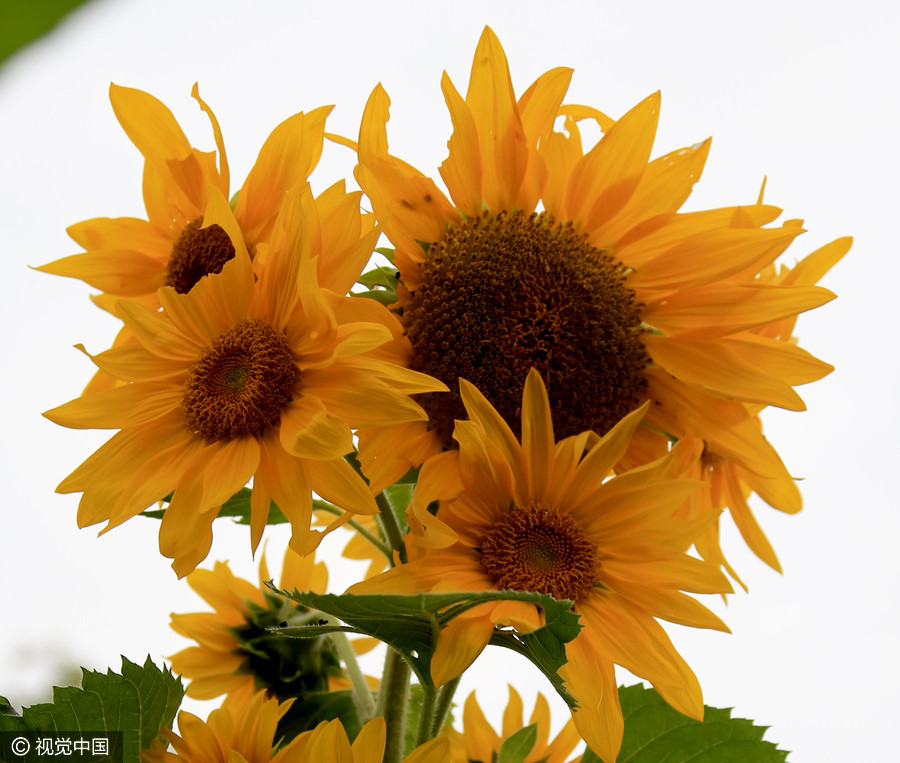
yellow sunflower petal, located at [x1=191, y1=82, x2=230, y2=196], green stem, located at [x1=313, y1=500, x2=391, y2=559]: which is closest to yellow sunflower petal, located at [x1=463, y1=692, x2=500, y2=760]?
green stem, located at [x1=313, y1=500, x2=391, y2=559]

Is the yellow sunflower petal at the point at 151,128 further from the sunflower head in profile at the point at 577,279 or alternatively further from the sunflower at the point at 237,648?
the sunflower at the point at 237,648

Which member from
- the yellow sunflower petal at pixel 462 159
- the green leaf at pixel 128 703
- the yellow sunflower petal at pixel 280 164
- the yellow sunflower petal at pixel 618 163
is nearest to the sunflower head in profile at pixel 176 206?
the yellow sunflower petal at pixel 280 164

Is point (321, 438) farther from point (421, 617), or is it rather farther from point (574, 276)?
point (574, 276)

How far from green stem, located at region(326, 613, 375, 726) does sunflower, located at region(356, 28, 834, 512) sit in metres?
0.30

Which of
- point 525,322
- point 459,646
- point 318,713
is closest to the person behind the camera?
point 459,646

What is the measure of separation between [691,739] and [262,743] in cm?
39

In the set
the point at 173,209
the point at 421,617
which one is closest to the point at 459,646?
the point at 421,617

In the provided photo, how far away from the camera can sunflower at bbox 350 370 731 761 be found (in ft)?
1.78

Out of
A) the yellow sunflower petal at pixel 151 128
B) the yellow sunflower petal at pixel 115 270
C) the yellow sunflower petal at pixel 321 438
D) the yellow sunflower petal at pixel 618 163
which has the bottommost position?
the yellow sunflower petal at pixel 321 438

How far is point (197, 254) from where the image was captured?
0.72 meters

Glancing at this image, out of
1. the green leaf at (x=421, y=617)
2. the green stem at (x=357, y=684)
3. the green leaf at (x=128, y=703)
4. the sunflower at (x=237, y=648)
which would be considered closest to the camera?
the green leaf at (x=421, y=617)

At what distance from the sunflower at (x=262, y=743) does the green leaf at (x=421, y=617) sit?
0.07 metres

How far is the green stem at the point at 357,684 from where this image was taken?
80 centimetres

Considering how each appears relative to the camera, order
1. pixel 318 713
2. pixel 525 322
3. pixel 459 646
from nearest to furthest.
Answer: pixel 459 646 → pixel 525 322 → pixel 318 713
